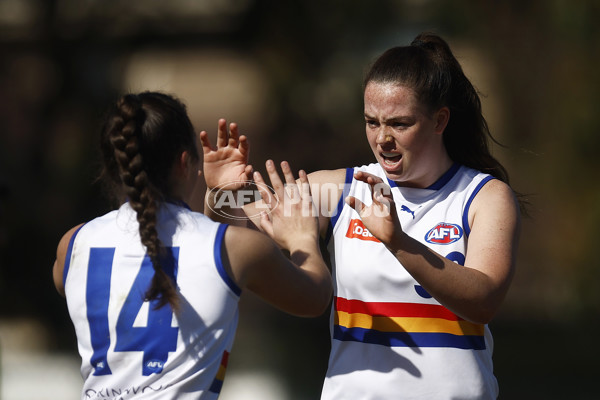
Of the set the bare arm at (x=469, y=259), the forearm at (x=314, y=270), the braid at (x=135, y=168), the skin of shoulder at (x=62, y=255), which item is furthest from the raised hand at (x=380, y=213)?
the skin of shoulder at (x=62, y=255)

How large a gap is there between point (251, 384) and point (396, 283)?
456cm

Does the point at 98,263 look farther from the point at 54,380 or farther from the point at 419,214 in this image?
the point at 54,380

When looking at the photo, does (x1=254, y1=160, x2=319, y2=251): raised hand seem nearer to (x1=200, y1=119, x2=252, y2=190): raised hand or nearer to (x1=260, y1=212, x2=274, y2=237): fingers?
(x1=260, y1=212, x2=274, y2=237): fingers

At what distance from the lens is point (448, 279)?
2.18m

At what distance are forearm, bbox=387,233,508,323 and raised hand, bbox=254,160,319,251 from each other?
31 centimetres

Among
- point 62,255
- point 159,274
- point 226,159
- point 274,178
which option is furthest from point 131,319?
point 226,159

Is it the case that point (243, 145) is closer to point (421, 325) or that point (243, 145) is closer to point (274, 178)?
point (274, 178)

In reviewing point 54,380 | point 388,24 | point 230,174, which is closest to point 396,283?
point 230,174

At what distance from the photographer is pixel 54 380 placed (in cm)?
696

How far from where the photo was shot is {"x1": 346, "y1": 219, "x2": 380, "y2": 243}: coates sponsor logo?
2.51m

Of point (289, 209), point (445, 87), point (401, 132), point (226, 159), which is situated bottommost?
point (289, 209)

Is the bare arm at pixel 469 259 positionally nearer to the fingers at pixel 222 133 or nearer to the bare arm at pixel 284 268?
the bare arm at pixel 284 268

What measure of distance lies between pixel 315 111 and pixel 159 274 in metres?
7.11

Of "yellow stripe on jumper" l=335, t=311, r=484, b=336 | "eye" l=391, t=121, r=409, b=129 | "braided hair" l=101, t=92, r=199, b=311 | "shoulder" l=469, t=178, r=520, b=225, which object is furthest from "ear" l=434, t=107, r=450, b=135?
"braided hair" l=101, t=92, r=199, b=311
